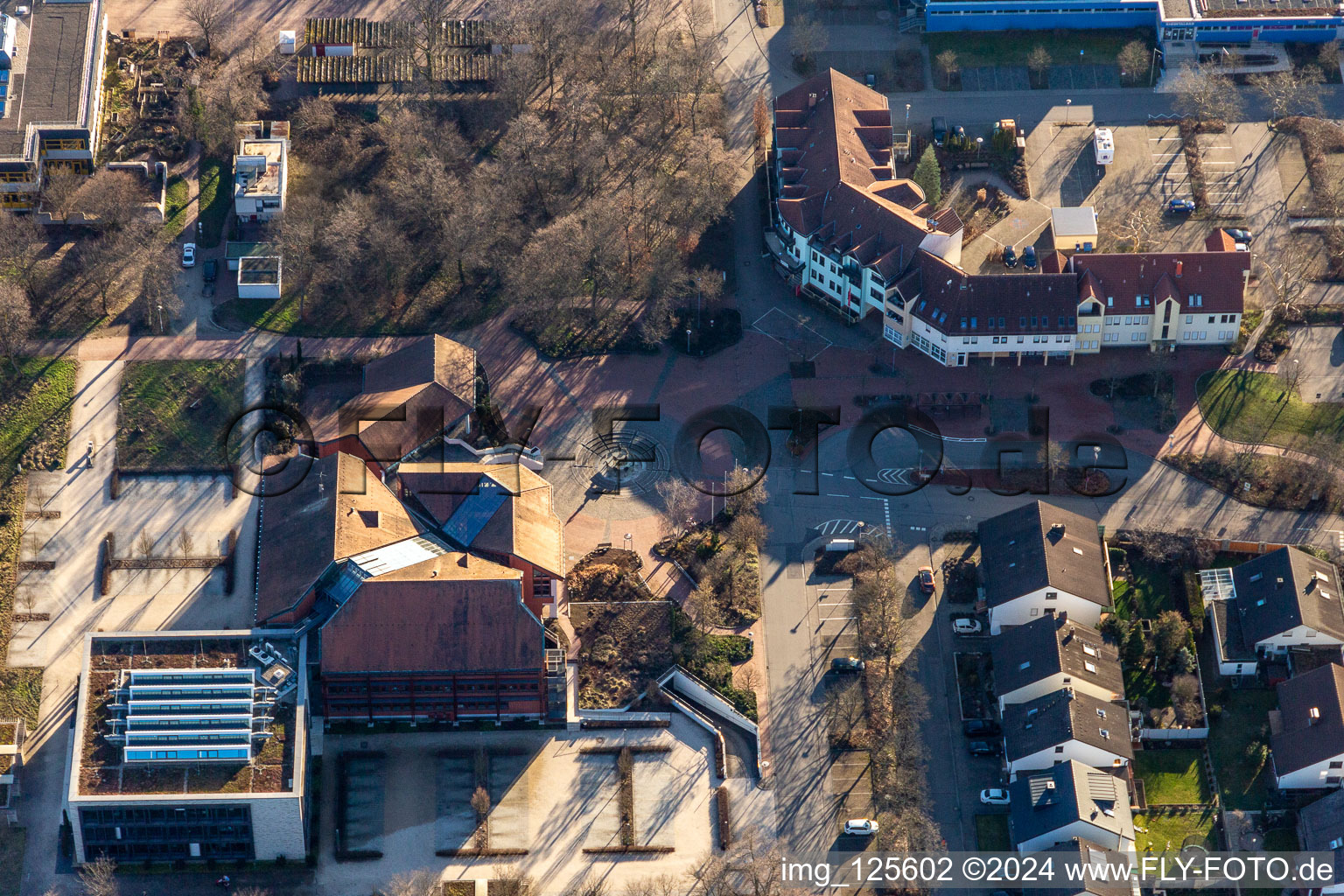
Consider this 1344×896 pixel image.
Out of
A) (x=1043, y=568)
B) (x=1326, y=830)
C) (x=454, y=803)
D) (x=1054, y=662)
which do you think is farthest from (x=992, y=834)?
(x=454, y=803)

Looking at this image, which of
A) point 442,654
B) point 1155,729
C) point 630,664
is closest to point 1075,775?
point 1155,729

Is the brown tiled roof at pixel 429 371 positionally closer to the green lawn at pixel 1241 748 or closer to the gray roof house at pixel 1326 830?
the green lawn at pixel 1241 748

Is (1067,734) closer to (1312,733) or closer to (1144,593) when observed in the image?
(1312,733)

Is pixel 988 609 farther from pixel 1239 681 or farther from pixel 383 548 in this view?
pixel 383 548

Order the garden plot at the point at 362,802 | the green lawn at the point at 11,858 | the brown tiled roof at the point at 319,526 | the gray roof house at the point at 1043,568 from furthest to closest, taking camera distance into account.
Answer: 1. the gray roof house at the point at 1043,568
2. the brown tiled roof at the point at 319,526
3. the garden plot at the point at 362,802
4. the green lawn at the point at 11,858

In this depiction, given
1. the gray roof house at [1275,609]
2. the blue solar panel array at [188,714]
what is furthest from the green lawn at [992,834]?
the blue solar panel array at [188,714]

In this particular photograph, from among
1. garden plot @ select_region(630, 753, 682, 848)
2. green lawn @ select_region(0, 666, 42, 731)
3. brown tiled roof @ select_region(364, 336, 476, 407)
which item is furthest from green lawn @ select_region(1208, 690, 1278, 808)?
green lawn @ select_region(0, 666, 42, 731)
